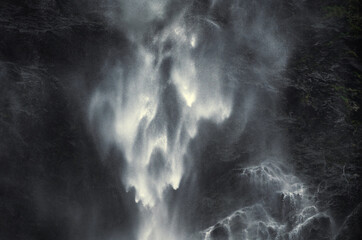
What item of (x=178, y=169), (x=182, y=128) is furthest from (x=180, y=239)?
(x=182, y=128)

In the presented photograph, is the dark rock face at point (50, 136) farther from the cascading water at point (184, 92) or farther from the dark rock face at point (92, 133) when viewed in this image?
the cascading water at point (184, 92)

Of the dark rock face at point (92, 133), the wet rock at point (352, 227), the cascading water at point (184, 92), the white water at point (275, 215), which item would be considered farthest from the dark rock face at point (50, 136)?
the wet rock at point (352, 227)

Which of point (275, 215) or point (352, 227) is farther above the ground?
point (275, 215)

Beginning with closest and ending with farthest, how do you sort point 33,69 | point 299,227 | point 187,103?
1. point 299,227
2. point 33,69
3. point 187,103

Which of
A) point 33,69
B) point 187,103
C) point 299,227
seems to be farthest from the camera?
point 187,103

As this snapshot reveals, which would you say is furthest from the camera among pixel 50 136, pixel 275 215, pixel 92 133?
pixel 92 133

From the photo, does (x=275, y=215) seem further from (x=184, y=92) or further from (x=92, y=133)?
(x=92, y=133)

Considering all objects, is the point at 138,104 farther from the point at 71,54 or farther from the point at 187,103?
the point at 71,54

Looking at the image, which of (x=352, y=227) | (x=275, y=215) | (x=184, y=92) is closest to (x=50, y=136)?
(x=184, y=92)
